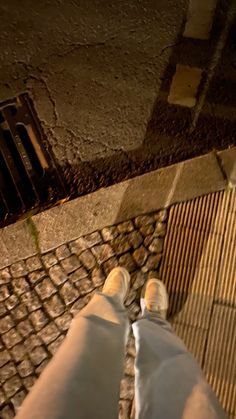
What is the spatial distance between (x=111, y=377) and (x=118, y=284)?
2.78ft

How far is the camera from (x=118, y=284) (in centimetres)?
312

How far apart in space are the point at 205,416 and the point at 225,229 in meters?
1.41

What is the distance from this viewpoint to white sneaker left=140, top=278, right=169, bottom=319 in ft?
9.96

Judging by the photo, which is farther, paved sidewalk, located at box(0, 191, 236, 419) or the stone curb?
the stone curb

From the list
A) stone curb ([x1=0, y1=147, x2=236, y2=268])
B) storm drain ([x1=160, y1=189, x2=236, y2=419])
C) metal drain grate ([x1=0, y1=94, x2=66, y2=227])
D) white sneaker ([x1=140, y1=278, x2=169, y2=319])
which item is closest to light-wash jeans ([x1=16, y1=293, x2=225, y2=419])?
white sneaker ([x1=140, y1=278, x2=169, y2=319])

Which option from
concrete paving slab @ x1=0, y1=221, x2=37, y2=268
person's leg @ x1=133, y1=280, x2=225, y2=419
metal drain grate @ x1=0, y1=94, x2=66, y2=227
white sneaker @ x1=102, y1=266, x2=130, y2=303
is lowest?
person's leg @ x1=133, y1=280, x2=225, y2=419

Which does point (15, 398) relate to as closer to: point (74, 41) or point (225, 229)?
point (225, 229)

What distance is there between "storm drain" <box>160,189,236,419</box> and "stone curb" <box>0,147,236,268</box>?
0.10 metres

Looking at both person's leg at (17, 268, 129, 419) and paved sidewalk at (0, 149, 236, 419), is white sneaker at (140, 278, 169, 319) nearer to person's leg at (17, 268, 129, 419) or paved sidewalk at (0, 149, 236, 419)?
paved sidewalk at (0, 149, 236, 419)

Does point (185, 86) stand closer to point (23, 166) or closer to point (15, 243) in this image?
point (23, 166)

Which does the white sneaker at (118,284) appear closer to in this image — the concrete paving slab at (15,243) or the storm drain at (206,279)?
the storm drain at (206,279)

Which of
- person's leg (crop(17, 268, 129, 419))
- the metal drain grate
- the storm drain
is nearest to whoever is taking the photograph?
person's leg (crop(17, 268, 129, 419))

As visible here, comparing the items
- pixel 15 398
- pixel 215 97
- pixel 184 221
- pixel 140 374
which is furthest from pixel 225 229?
pixel 15 398

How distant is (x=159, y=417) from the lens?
7.18ft
